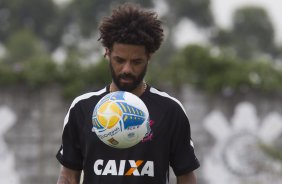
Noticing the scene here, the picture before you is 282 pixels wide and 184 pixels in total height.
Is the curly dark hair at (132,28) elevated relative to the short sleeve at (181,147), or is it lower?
elevated

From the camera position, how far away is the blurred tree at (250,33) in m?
48.5

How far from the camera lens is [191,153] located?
23.4 feet

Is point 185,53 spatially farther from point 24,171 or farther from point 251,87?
point 24,171

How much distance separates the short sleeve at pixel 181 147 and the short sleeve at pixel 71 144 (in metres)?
0.62

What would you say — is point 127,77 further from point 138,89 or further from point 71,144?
point 71,144

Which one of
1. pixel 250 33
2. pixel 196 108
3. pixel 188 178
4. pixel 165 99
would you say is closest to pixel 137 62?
pixel 165 99

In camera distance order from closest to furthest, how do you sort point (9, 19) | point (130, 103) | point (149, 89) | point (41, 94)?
1. point (130, 103)
2. point (149, 89)
3. point (41, 94)
4. point (9, 19)

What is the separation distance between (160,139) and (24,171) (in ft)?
30.4

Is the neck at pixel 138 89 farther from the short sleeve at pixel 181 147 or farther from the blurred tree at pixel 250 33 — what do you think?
the blurred tree at pixel 250 33

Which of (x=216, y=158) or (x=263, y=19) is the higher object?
(x=263, y=19)

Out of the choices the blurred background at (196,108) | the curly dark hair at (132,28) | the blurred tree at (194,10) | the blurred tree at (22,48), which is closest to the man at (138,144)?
the curly dark hair at (132,28)

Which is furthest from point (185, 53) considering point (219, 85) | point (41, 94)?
point (41, 94)

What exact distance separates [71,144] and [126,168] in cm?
47

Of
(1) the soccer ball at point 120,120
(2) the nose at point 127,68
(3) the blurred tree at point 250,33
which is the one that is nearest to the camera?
(1) the soccer ball at point 120,120
